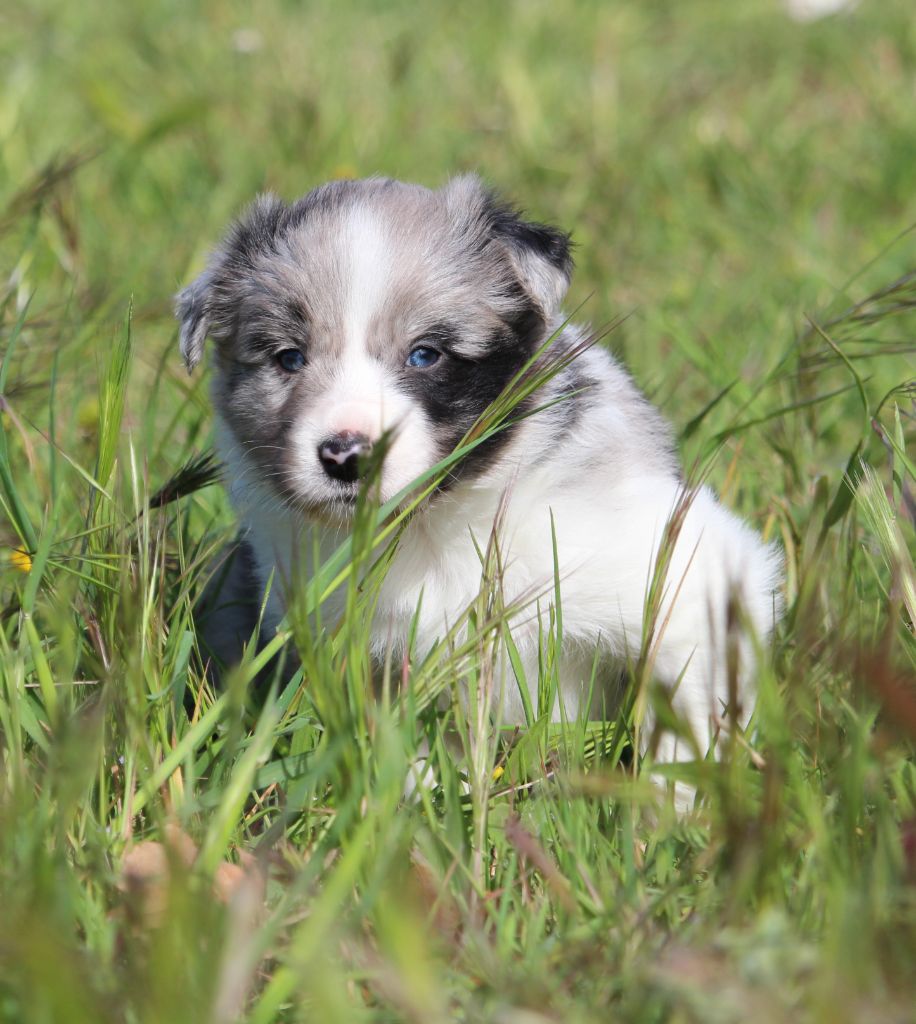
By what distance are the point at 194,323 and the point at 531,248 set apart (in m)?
0.88

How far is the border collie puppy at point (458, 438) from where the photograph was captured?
2.94 meters

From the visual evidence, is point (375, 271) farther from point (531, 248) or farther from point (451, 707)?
point (451, 707)

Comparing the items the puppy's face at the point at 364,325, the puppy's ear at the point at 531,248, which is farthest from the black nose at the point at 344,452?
the puppy's ear at the point at 531,248

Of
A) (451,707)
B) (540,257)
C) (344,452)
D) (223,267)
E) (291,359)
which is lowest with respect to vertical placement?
(451,707)

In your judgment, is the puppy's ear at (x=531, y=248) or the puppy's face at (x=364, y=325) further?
the puppy's ear at (x=531, y=248)

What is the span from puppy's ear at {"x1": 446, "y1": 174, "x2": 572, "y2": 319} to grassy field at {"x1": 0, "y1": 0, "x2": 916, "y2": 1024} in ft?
Answer: 1.85

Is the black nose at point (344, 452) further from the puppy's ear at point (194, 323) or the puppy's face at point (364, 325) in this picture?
the puppy's ear at point (194, 323)

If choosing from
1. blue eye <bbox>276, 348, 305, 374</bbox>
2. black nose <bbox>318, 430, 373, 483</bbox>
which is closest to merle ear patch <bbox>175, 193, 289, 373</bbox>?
blue eye <bbox>276, 348, 305, 374</bbox>

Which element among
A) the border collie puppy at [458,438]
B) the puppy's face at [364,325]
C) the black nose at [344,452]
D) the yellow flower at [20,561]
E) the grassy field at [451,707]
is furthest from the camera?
the yellow flower at [20,561]

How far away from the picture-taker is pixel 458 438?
296 cm

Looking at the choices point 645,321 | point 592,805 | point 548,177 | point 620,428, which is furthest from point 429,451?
point 548,177

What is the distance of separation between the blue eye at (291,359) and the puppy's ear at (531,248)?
1.87ft

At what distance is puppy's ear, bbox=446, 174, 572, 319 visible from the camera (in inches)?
123

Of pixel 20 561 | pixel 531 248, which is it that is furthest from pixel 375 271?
pixel 20 561
